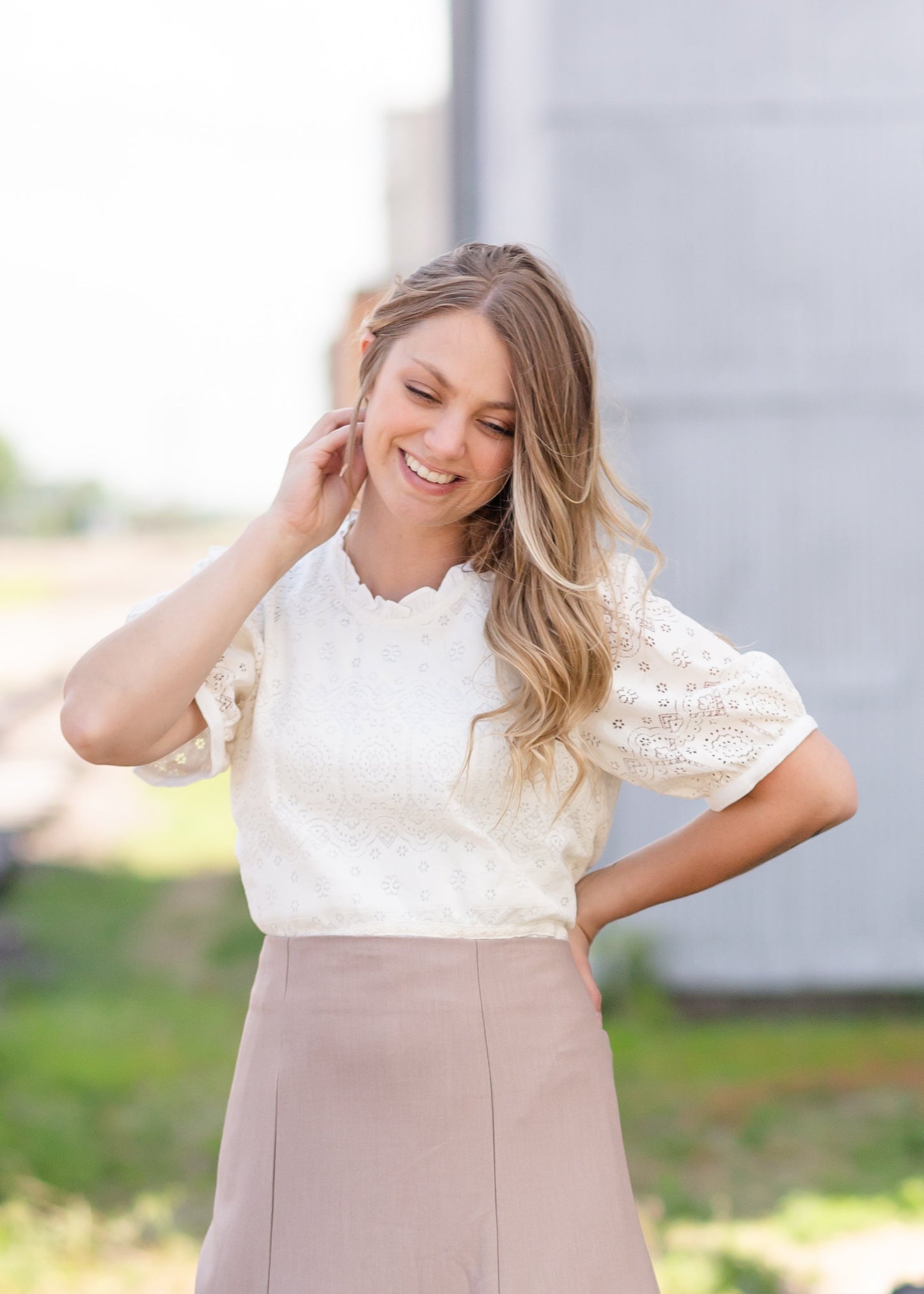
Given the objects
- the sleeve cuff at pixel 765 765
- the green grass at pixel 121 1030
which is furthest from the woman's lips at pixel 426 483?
the green grass at pixel 121 1030

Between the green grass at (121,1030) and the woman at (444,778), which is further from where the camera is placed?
the green grass at (121,1030)

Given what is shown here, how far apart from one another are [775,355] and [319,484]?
3.68m

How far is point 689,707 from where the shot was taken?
168cm

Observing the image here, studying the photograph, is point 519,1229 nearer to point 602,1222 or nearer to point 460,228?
point 602,1222

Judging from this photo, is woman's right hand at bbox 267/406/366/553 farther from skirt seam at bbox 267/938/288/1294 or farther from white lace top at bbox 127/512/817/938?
skirt seam at bbox 267/938/288/1294

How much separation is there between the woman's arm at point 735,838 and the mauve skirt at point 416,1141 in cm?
19

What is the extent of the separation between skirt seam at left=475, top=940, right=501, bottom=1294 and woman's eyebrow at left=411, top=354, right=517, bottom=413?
0.62 meters

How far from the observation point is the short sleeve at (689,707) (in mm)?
1689

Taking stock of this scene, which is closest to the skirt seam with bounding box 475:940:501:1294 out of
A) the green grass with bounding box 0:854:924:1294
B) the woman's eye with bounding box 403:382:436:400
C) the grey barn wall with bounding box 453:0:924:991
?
the woman's eye with bounding box 403:382:436:400

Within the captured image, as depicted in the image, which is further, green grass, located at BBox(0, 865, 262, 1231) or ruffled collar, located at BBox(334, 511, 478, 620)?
green grass, located at BBox(0, 865, 262, 1231)

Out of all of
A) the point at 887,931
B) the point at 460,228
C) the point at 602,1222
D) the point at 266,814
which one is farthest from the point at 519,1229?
the point at 460,228

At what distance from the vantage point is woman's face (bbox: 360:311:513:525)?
1.67 metres

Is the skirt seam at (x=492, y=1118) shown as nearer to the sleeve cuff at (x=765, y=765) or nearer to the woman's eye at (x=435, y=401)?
the sleeve cuff at (x=765, y=765)

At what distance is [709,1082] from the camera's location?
4.61 m
